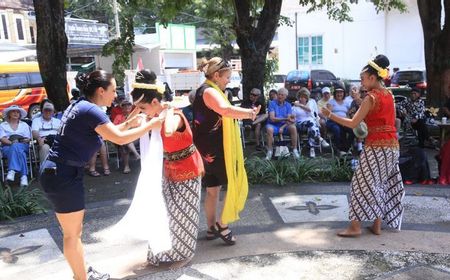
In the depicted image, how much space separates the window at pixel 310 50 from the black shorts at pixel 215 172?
2269 centimetres

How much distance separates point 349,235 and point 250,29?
23.3 feet

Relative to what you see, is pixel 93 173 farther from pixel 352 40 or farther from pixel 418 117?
pixel 352 40

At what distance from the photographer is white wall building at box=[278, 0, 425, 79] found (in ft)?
75.9

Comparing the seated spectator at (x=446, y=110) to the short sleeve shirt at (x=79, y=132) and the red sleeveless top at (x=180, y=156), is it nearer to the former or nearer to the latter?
the red sleeveless top at (x=180, y=156)

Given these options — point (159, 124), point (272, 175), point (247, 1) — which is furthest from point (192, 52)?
point (159, 124)

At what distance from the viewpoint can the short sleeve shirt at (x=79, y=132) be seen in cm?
310

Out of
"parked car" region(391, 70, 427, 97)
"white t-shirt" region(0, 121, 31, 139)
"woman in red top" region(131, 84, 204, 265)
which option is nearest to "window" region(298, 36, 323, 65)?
"parked car" region(391, 70, 427, 97)

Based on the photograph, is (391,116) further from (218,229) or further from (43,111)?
(43,111)

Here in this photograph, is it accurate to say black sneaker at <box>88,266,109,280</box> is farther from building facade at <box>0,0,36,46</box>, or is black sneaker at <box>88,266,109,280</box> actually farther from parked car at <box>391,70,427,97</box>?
building facade at <box>0,0,36,46</box>

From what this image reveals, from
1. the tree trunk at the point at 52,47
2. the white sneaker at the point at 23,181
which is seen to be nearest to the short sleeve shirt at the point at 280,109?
the tree trunk at the point at 52,47

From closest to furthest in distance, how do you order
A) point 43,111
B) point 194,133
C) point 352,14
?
point 194,133 → point 43,111 → point 352,14

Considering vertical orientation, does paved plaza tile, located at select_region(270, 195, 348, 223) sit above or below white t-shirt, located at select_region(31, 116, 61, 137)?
below

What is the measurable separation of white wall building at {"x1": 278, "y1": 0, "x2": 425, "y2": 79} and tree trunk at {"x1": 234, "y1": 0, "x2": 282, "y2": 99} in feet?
47.4

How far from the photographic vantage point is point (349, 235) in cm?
443
